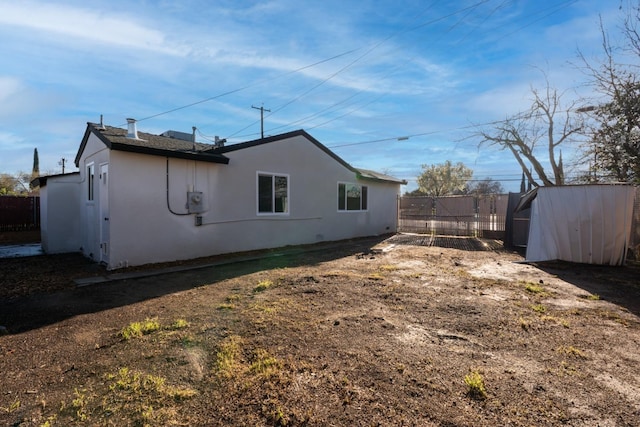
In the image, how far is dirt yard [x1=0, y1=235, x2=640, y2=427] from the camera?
6.89 ft

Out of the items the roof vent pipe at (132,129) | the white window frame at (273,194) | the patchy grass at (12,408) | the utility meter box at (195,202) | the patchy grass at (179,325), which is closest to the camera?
the patchy grass at (12,408)

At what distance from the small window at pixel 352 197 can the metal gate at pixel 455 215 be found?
11.3 feet

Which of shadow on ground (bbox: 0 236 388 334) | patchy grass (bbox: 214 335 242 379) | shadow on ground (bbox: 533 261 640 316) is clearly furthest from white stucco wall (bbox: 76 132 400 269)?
shadow on ground (bbox: 533 261 640 316)

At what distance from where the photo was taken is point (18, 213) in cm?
1316

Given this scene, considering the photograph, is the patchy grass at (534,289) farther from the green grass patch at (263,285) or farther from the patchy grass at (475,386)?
the green grass patch at (263,285)

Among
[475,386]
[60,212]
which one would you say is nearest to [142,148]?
[60,212]

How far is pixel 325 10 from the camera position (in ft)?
28.6

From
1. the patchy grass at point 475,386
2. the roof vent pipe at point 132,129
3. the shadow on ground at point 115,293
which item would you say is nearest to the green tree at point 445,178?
the shadow on ground at point 115,293

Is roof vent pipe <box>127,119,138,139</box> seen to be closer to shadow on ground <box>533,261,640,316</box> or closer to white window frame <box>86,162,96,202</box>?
white window frame <box>86,162,96,202</box>

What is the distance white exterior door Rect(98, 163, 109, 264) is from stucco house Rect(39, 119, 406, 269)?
23 mm

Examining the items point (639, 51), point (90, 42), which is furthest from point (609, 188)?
point (90, 42)

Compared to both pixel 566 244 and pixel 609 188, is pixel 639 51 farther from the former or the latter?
pixel 566 244

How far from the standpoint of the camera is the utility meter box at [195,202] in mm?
7695

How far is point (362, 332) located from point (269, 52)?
10.9 m
